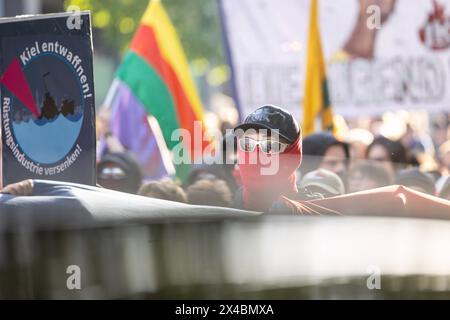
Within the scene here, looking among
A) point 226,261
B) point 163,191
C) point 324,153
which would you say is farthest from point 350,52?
point 226,261

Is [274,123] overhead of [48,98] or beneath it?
beneath

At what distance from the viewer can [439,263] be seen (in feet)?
10.3

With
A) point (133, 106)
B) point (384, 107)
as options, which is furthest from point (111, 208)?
point (384, 107)

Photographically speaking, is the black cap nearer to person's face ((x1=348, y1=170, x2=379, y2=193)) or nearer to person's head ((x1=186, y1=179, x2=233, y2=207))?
person's head ((x1=186, y1=179, x2=233, y2=207))

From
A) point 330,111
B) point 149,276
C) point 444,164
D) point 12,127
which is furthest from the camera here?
point 330,111

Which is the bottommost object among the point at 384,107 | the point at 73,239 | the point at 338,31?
the point at 73,239

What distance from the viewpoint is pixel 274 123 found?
12.6ft

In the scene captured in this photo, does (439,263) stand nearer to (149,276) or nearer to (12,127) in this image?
(149,276)

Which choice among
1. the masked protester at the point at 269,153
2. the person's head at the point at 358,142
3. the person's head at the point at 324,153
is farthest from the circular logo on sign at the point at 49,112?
the person's head at the point at 358,142

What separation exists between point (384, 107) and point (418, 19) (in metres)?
0.94

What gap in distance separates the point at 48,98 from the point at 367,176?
354 cm

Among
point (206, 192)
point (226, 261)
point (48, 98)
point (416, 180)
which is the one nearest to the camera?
point (226, 261)

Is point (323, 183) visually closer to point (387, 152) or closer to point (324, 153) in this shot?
point (324, 153)

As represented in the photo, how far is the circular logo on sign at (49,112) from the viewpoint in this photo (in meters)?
4.30
